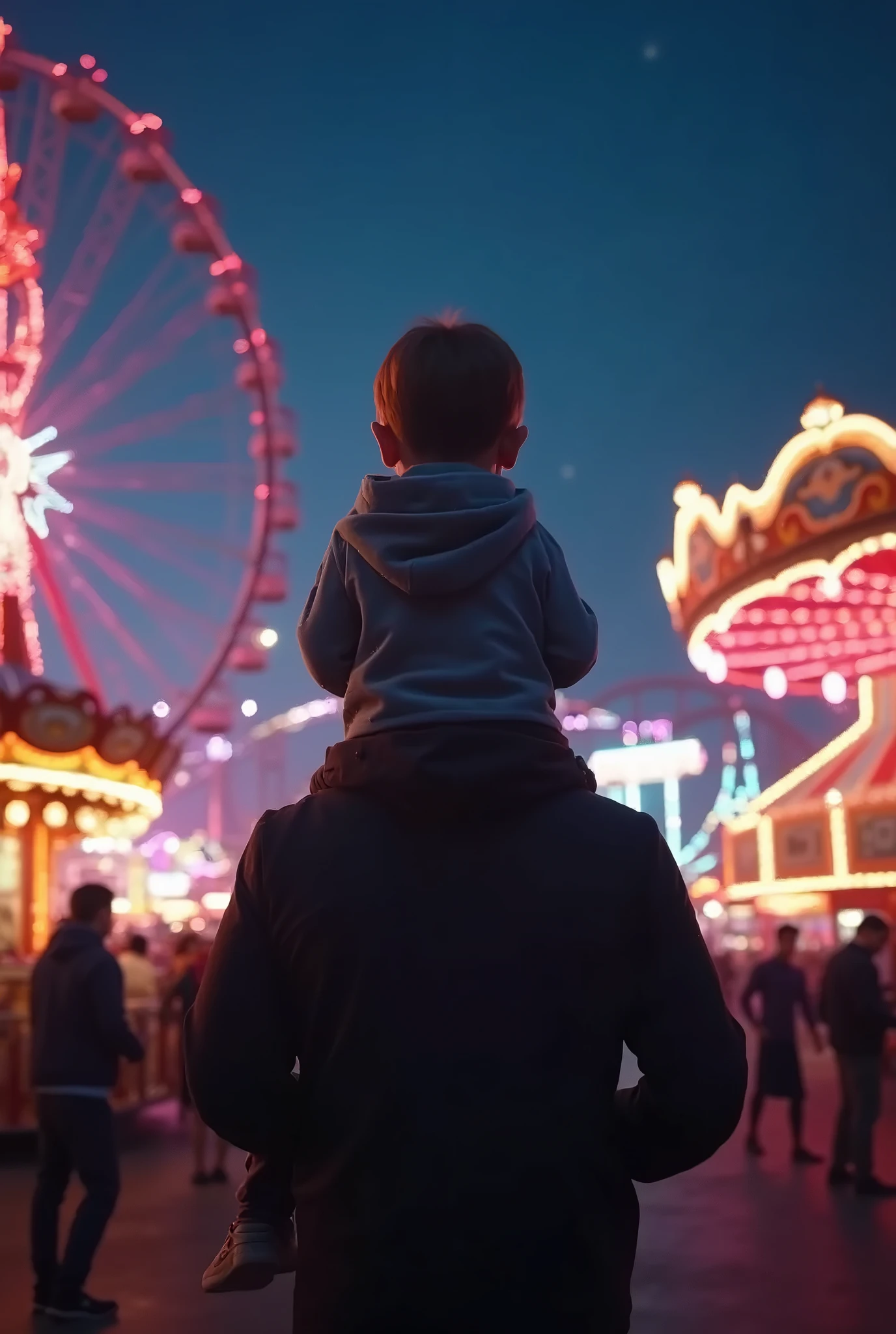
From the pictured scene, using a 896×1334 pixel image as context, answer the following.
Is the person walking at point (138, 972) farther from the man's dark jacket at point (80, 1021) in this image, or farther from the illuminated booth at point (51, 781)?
the man's dark jacket at point (80, 1021)

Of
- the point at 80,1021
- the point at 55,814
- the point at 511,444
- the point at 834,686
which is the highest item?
the point at 834,686

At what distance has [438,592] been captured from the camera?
46.5 inches

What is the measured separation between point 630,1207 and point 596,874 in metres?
0.27

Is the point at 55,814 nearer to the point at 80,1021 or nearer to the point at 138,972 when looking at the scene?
the point at 138,972

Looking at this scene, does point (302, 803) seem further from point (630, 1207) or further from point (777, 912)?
point (777, 912)

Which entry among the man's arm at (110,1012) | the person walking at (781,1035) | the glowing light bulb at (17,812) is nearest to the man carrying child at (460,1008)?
the man's arm at (110,1012)

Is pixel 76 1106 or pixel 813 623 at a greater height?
pixel 813 623

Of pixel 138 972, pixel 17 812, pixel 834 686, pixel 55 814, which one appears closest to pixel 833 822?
pixel 834 686

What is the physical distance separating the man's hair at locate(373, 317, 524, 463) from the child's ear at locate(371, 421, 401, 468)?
0.09 feet

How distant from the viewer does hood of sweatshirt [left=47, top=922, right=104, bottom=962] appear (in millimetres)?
4730

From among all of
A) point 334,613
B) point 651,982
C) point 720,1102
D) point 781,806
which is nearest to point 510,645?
point 334,613

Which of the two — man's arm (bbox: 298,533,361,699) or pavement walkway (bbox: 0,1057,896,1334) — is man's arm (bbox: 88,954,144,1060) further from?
man's arm (bbox: 298,533,361,699)

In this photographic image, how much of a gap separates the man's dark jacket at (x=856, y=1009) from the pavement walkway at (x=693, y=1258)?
0.71 metres

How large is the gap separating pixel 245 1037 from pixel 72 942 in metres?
3.87
